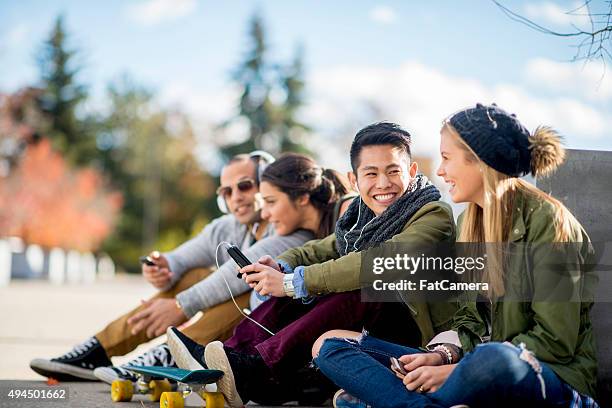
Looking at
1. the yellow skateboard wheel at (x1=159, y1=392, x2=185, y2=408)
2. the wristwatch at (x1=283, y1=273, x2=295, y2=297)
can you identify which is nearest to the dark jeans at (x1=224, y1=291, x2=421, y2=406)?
the wristwatch at (x1=283, y1=273, x2=295, y2=297)

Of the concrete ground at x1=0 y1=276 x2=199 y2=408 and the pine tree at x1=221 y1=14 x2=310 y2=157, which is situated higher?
the pine tree at x1=221 y1=14 x2=310 y2=157

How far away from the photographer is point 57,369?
16.7 ft

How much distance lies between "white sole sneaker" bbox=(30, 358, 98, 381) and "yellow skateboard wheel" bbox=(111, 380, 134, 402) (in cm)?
85

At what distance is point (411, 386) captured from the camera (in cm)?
303

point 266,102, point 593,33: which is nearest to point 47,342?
point 593,33

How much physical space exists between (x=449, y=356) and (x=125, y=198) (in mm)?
53876

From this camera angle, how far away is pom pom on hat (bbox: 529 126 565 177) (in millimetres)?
3070

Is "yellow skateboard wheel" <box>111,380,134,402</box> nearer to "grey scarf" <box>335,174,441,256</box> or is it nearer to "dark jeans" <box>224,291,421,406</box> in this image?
"dark jeans" <box>224,291,421,406</box>

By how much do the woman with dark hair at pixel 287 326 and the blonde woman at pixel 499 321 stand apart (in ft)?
0.88

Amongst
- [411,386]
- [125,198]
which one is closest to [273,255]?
[411,386]

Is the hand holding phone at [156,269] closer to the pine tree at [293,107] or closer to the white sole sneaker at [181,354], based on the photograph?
the white sole sneaker at [181,354]

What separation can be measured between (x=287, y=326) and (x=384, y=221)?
26.3 inches

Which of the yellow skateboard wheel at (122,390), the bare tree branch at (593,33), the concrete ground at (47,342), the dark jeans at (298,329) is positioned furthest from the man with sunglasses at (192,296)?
the bare tree branch at (593,33)

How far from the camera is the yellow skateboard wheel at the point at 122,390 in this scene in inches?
171
